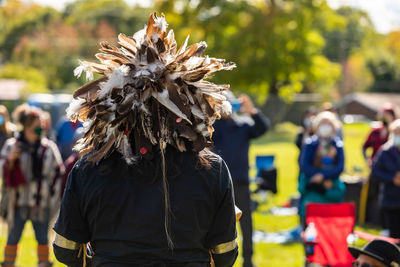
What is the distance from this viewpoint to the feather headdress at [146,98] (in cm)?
275

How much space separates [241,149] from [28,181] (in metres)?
2.16

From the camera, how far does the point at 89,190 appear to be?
2.72 meters

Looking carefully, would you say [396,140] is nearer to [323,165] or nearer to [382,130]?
[323,165]

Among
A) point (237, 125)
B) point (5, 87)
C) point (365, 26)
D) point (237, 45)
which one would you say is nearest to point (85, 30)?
point (5, 87)

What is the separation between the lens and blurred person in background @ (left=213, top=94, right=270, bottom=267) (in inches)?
259

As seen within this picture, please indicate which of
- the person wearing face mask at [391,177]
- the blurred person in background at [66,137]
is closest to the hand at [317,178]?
the person wearing face mask at [391,177]

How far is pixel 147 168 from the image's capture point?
277cm

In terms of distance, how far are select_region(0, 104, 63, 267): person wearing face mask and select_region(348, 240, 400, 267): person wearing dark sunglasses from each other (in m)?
3.25

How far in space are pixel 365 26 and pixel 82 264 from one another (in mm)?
82228

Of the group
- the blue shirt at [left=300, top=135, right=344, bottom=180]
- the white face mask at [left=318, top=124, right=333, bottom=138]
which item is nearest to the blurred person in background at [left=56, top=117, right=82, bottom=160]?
the blue shirt at [left=300, top=135, right=344, bottom=180]

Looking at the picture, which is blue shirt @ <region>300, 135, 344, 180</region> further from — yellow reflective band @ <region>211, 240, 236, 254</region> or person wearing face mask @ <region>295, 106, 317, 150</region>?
yellow reflective band @ <region>211, 240, 236, 254</region>

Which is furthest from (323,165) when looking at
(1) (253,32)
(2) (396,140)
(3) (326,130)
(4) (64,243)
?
(1) (253,32)

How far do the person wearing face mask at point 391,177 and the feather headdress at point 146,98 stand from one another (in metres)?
4.31

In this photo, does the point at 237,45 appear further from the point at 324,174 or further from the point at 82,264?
the point at 82,264
